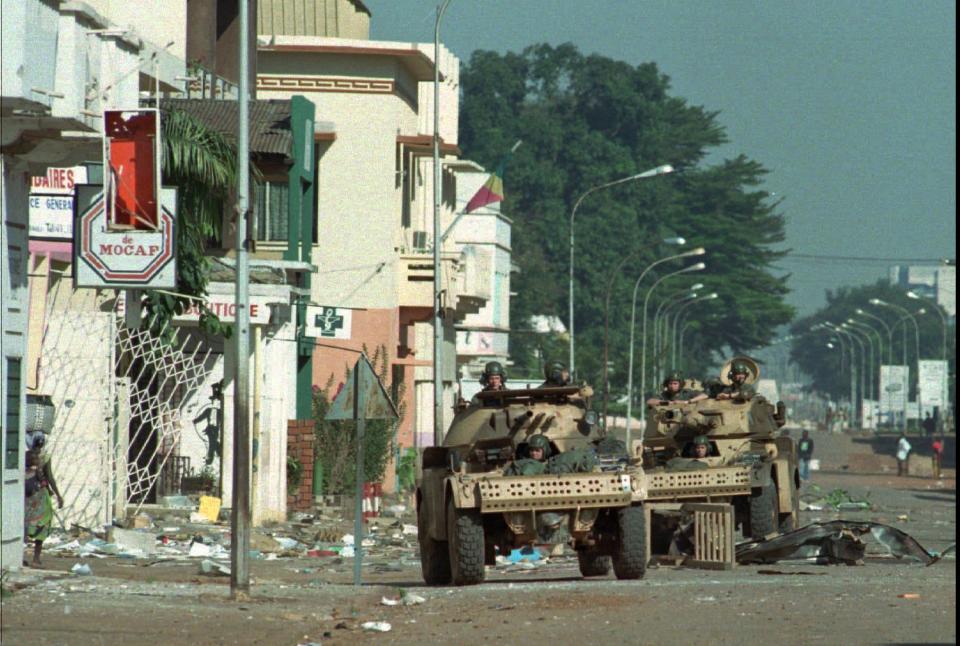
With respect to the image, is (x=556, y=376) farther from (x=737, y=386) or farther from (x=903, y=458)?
(x=903, y=458)

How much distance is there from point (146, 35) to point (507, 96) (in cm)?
9635

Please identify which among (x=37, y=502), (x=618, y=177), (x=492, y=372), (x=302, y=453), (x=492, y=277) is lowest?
(x=37, y=502)

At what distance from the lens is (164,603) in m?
16.3

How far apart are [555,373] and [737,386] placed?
646 centimetres

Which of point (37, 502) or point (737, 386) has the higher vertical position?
point (737, 386)

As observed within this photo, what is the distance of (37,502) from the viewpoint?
65.6 ft

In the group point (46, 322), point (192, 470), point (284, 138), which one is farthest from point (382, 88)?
point (46, 322)

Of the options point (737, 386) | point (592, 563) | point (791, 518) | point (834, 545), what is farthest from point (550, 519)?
point (737, 386)

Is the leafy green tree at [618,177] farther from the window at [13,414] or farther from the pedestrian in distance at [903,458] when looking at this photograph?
the window at [13,414]

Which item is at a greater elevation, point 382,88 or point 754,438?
point 382,88

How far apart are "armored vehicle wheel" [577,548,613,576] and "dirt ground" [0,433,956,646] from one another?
0.65ft

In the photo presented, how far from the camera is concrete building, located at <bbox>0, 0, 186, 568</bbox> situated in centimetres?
1666

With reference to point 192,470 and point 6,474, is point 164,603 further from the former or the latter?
point 192,470

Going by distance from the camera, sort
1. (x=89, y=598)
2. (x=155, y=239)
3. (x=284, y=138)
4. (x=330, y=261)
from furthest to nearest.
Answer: (x=330, y=261), (x=284, y=138), (x=155, y=239), (x=89, y=598)
